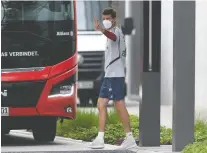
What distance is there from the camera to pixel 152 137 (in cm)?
1226

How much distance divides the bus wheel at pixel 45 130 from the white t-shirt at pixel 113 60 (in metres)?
1.50

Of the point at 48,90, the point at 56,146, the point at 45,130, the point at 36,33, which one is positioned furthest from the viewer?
the point at 45,130

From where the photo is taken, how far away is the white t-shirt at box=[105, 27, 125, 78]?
39.2 ft

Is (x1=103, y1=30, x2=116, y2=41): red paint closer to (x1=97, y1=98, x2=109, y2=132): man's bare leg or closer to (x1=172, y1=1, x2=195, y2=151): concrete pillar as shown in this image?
(x1=97, y1=98, x2=109, y2=132): man's bare leg

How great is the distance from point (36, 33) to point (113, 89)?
1.63 m

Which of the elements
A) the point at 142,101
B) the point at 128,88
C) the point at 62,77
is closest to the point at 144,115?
the point at 142,101

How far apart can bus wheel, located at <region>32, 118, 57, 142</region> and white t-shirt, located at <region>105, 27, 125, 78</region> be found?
1499 millimetres

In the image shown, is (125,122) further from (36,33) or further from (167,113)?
(167,113)

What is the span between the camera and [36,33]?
42.4 ft

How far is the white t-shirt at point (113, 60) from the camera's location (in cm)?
1196

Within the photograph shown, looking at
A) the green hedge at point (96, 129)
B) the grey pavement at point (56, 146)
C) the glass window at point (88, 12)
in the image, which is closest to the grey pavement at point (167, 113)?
the green hedge at point (96, 129)

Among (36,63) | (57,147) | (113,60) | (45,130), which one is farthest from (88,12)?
(113,60)

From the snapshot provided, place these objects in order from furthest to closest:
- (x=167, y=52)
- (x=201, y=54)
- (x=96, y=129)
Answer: (x=167, y=52), (x=201, y=54), (x=96, y=129)

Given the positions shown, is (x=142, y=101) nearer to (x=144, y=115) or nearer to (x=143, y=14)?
(x=144, y=115)
